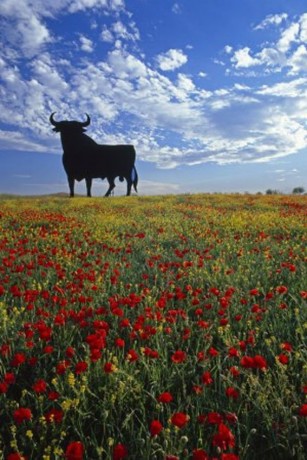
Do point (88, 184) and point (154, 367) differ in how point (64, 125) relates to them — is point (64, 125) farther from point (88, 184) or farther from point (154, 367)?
point (154, 367)

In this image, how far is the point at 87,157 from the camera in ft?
94.7

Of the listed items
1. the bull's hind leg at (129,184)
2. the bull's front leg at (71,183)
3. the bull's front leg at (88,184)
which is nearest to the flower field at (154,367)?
the bull's front leg at (71,183)

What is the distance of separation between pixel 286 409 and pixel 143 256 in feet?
18.0

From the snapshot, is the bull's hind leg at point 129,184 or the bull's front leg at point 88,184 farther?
the bull's hind leg at point 129,184

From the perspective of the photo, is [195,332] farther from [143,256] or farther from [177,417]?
[143,256]

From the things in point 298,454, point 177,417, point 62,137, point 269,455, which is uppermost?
point 62,137

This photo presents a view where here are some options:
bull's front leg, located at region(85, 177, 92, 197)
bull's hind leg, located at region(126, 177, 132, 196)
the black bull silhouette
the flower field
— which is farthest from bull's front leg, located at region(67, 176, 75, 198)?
the flower field

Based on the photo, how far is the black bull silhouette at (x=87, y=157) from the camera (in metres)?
28.5

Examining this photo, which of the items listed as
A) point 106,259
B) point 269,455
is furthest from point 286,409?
point 106,259

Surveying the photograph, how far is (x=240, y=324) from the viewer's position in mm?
4590

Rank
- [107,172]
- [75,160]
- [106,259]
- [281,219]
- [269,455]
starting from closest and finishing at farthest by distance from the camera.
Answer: [269,455] → [106,259] → [281,219] → [75,160] → [107,172]

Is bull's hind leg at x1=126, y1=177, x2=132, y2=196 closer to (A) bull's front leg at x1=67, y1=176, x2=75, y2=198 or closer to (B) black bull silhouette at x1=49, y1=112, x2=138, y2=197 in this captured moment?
(B) black bull silhouette at x1=49, y1=112, x2=138, y2=197

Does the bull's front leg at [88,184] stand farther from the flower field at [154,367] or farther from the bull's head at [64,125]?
the flower field at [154,367]

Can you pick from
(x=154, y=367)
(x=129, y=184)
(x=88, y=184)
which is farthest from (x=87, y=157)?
(x=154, y=367)
